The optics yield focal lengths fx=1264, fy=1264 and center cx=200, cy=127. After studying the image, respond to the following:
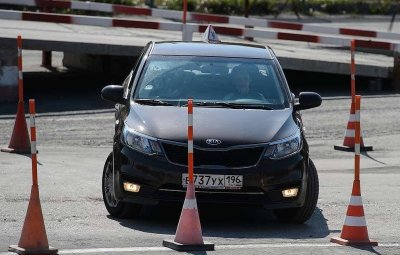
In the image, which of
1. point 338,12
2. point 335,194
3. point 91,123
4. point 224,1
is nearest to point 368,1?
point 338,12

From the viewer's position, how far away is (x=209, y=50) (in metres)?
12.5

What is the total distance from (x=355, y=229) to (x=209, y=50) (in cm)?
314

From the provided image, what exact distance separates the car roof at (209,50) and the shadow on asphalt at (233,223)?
→ 1.54 meters

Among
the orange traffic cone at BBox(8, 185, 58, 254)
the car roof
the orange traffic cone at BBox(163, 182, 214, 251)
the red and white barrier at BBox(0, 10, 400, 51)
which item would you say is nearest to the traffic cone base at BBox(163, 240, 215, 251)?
the orange traffic cone at BBox(163, 182, 214, 251)

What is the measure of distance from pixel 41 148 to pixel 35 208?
7.31 meters

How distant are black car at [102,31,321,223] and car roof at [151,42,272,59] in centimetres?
30

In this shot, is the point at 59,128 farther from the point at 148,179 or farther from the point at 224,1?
the point at 224,1

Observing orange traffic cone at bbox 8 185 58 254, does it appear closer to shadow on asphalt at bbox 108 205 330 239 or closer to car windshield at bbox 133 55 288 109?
shadow on asphalt at bbox 108 205 330 239

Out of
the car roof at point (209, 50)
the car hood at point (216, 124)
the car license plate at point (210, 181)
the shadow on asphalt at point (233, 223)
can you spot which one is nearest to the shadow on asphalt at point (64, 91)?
the car roof at point (209, 50)

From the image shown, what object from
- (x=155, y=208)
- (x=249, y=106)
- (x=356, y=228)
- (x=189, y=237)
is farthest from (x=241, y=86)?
(x=189, y=237)

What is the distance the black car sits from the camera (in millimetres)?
10609

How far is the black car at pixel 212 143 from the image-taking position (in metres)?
10.6

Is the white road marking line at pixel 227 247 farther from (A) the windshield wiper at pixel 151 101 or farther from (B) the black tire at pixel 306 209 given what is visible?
(A) the windshield wiper at pixel 151 101

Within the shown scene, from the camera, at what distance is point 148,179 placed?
34.9 ft
